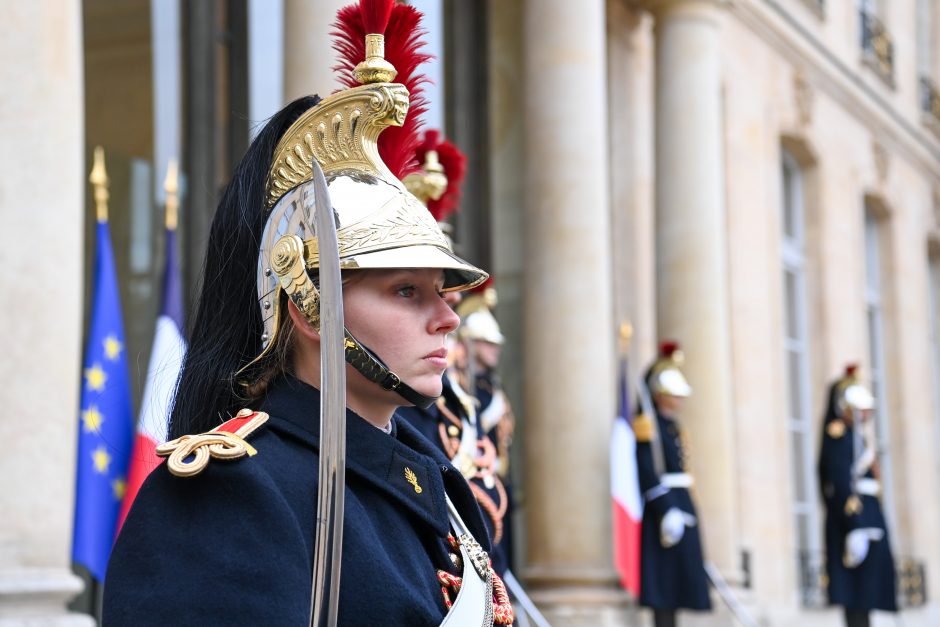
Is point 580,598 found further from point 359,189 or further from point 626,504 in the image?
point 359,189

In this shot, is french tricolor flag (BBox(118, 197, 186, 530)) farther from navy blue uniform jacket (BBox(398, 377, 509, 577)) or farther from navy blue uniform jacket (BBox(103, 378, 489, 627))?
navy blue uniform jacket (BBox(103, 378, 489, 627))

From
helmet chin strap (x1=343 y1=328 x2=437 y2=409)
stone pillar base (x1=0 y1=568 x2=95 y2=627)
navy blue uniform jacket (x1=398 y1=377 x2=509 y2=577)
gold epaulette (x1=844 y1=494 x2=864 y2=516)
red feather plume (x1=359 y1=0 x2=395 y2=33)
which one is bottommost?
gold epaulette (x1=844 y1=494 x2=864 y2=516)

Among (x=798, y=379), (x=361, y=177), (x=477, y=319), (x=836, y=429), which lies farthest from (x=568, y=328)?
(x=361, y=177)

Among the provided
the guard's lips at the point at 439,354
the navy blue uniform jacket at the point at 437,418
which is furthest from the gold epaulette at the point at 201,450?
the navy blue uniform jacket at the point at 437,418

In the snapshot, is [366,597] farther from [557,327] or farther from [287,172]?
[557,327]

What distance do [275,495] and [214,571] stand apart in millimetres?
135

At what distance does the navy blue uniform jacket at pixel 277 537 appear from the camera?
1688 mm

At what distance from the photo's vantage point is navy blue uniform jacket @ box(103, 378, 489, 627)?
169 centimetres

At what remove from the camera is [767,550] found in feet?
40.3

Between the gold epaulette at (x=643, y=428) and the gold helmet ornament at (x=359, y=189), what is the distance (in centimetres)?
679

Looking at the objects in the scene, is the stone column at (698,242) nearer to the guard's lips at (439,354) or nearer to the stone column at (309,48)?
the stone column at (309,48)

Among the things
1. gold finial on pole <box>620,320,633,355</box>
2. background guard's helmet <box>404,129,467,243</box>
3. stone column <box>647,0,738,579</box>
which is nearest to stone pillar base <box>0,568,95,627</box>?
background guard's helmet <box>404,129,467,243</box>

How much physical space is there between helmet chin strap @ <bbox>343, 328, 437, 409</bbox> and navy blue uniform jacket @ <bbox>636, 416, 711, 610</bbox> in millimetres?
7025

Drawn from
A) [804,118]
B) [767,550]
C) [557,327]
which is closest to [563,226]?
[557,327]
